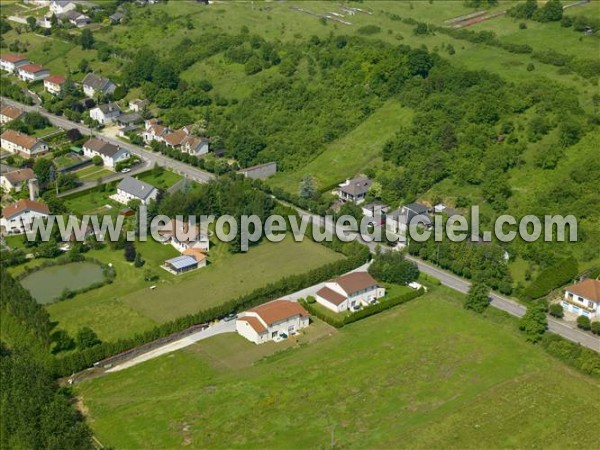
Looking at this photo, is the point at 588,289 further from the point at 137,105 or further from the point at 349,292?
the point at 137,105

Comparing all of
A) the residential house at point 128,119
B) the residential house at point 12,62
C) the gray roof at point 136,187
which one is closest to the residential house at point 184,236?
the gray roof at point 136,187

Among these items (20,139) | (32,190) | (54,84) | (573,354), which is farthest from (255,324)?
(54,84)

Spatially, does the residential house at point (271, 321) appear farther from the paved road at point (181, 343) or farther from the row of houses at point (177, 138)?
the row of houses at point (177, 138)

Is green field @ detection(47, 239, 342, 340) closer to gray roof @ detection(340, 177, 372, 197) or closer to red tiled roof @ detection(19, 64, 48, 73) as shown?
gray roof @ detection(340, 177, 372, 197)

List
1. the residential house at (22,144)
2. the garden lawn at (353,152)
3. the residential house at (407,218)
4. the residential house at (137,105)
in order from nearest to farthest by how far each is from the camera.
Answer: the residential house at (407,218) → the garden lawn at (353,152) → the residential house at (22,144) → the residential house at (137,105)

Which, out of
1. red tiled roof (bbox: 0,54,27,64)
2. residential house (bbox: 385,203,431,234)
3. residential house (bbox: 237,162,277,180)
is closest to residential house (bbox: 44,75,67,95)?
red tiled roof (bbox: 0,54,27,64)

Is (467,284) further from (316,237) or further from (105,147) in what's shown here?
(105,147)

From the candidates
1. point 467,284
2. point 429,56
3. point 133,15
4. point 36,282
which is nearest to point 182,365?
point 36,282
